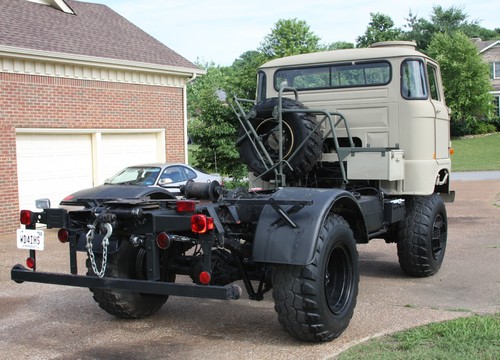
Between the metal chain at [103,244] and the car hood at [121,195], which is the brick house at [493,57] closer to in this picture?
the car hood at [121,195]

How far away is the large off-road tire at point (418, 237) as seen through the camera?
25.1 feet

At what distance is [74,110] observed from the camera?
46.8 feet

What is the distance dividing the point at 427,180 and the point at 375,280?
1406mm

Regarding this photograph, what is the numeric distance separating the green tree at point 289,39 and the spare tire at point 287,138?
33886 millimetres

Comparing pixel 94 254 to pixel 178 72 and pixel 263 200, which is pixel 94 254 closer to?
pixel 263 200

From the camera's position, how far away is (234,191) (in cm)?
593

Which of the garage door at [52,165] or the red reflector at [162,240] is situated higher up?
the garage door at [52,165]

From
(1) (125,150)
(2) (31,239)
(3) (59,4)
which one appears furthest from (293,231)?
(3) (59,4)

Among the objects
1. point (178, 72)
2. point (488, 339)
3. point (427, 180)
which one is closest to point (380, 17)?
point (178, 72)

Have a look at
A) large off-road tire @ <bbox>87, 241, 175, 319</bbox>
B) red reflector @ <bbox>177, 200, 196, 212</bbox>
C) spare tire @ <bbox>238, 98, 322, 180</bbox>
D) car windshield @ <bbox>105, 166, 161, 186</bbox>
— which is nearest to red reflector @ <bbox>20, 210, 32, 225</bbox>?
large off-road tire @ <bbox>87, 241, 175, 319</bbox>

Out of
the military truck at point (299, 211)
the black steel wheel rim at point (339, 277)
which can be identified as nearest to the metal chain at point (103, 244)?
the military truck at point (299, 211)

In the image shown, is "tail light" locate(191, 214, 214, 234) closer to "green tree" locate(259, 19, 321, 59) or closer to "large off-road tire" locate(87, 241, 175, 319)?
"large off-road tire" locate(87, 241, 175, 319)

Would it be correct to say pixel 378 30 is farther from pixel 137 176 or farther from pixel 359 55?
pixel 359 55

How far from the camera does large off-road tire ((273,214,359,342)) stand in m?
5.00
